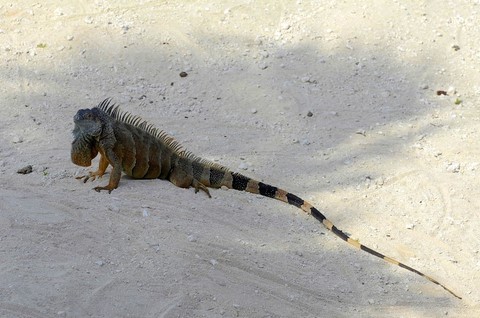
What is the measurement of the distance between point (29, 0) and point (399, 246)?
6220 mm

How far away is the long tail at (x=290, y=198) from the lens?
22.4 ft

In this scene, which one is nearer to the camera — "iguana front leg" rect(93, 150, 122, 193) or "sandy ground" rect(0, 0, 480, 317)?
"sandy ground" rect(0, 0, 480, 317)

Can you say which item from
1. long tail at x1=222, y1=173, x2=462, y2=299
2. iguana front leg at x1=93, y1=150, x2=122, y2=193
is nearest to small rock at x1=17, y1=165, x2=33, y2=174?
iguana front leg at x1=93, y1=150, x2=122, y2=193

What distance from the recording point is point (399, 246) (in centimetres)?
704

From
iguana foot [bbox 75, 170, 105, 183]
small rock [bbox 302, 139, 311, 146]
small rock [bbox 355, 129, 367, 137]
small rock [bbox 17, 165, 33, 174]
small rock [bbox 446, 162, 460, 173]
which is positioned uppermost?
small rock [bbox 355, 129, 367, 137]

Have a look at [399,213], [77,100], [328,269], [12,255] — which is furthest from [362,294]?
[77,100]

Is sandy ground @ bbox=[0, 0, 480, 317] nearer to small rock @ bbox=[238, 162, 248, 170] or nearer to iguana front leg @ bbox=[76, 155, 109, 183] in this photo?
small rock @ bbox=[238, 162, 248, 170]

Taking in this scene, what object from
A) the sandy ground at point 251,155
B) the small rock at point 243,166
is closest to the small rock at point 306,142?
the sandy ground at point 251,155


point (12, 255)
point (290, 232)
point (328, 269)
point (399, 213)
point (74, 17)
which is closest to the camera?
point (12, 255)

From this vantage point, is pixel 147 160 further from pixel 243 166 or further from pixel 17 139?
pixel 17 139

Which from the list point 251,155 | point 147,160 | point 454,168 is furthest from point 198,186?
point 454,168

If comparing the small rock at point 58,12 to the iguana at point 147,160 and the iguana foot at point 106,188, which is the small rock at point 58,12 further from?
the iguana foot at point 106,188

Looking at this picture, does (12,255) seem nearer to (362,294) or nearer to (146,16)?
(362,294)

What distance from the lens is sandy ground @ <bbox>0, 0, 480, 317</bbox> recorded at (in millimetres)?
5996
